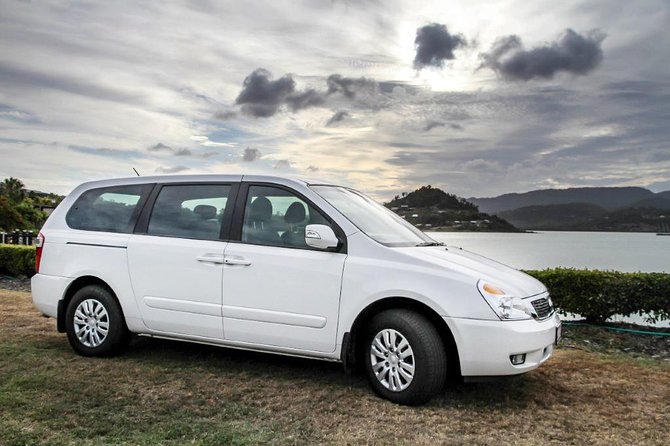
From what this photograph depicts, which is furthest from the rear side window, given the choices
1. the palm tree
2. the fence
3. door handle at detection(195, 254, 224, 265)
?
the palm tree

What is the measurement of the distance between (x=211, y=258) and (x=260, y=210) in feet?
2.04

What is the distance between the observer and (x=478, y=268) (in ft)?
16.1

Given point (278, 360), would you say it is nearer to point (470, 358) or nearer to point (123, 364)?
point (123, 364)

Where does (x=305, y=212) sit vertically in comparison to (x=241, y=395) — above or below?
above

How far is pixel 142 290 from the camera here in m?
5.80

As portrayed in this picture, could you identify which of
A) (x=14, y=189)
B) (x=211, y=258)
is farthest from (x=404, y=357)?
(x=14, y=189)

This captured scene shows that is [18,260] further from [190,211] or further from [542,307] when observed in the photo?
[542,307]

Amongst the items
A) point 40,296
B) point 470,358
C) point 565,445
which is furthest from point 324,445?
point 40,296

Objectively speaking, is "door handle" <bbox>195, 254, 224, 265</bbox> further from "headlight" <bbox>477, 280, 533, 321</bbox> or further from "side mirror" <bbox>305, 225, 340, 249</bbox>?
"headlight" <bbox>477, 280, 533, 321</bbox>

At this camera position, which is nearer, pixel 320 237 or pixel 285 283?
pixel 320 237

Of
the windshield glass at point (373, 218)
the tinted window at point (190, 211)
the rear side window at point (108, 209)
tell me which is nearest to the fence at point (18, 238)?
the rear side window at point (108, 209)

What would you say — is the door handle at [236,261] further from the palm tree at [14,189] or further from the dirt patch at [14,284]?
the palm tree at [14,189]

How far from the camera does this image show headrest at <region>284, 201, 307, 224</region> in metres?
5.23

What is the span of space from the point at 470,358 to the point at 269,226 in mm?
2068
